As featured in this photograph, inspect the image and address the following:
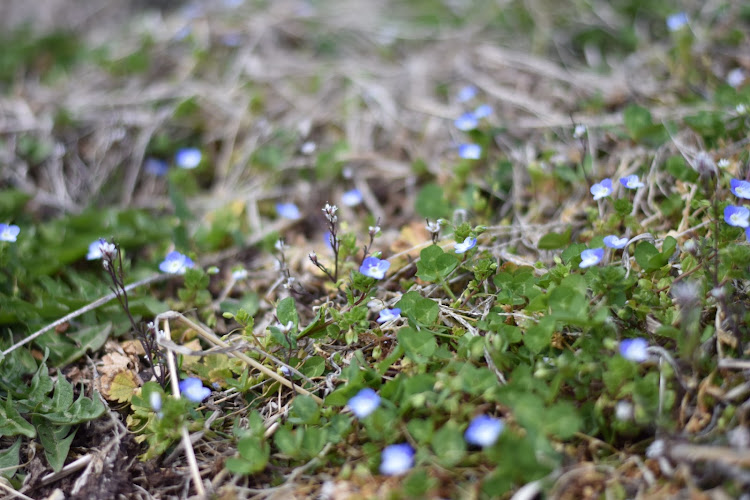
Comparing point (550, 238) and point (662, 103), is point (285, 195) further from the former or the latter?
point (662, 103)

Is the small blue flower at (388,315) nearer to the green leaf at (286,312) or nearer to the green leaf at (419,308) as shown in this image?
the green leaf at (419,308)

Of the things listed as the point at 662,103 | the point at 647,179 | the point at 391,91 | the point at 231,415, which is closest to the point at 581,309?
the point at 647,179

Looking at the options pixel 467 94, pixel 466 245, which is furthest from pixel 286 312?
pixel 467 94

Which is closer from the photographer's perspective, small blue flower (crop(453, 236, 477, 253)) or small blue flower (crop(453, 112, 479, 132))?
small blue flower (crop(453, 236, 477, 253))

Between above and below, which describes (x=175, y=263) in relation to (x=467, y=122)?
below

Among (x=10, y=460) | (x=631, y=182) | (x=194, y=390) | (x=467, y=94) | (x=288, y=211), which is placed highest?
(x=631, y=182)

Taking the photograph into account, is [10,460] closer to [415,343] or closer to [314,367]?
[314,367]

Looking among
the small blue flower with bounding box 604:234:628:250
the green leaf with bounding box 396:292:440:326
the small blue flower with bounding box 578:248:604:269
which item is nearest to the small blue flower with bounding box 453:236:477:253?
the green leaf with bounding box 396:292:440:326

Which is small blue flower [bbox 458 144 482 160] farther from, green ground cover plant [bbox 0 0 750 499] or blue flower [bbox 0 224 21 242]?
blue flower [bbox 0 224 21 242]

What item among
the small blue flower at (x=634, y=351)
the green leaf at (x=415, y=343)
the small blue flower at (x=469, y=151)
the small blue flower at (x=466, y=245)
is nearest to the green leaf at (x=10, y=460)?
the green leaf at (x=415, y=343)
